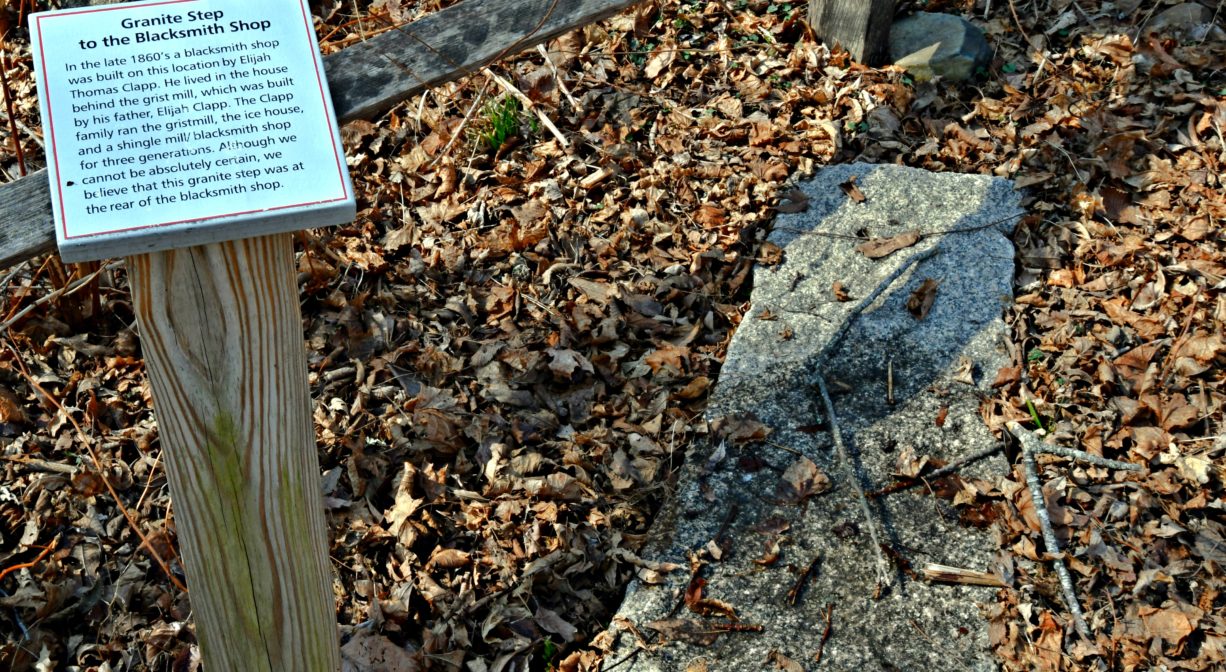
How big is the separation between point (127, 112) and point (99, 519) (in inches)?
73.7

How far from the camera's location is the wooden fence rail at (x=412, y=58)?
1.90 m

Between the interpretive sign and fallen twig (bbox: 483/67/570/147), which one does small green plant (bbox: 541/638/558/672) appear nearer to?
the interpretive sign

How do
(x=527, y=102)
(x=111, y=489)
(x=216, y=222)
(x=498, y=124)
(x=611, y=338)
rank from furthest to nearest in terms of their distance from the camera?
(x=527, y=102)
(x=498, y=124)
(x=611, y=338)
(x=111, y=489)
(x=216, y=222)

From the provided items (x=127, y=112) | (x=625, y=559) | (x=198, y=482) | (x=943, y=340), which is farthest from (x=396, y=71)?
(x=943, y=340)

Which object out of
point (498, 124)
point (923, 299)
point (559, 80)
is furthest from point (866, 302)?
point (559, 80)

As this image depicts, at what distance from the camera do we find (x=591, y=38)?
5.08 metres

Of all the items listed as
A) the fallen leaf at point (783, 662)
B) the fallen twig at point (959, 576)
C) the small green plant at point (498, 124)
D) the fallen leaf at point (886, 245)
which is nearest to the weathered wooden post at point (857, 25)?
the fallen leaf at point (886, 245)

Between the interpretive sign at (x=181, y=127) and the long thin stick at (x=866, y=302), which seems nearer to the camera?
the interpretive sign at (x=181, y=127)

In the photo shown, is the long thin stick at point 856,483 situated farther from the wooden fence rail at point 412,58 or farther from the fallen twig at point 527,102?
the fallen twig at point 527,102

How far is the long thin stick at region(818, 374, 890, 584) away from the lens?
299 centimetres

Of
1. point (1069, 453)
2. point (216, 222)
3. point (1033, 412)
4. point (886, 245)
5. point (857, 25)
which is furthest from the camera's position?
point (857, 25)

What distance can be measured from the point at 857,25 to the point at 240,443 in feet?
12.4

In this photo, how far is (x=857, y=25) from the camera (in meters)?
4.77

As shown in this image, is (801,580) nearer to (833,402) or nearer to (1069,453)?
(833,402)
